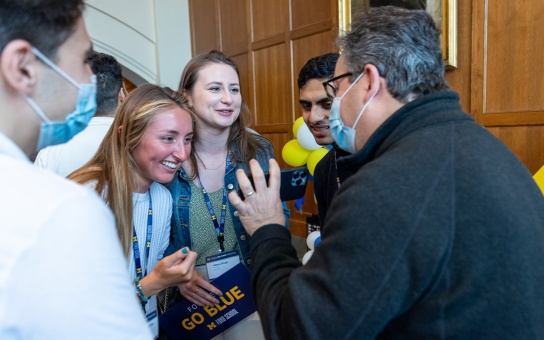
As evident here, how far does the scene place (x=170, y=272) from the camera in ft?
4.49

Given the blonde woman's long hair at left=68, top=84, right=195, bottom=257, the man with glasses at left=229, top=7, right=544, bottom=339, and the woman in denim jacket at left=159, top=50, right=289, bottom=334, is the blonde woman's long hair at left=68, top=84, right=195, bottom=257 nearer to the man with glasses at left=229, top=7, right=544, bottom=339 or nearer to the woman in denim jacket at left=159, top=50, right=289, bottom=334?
the woman in denim jacket at left=159, top=50, right=289, bottom=334

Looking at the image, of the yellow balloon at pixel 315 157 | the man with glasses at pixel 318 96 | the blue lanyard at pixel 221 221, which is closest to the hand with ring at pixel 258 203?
the blue lanyard at pixel 221 221

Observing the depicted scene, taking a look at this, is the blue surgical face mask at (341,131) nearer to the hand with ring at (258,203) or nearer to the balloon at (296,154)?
the hand with ring at (258,203)

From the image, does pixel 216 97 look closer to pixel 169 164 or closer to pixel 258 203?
pixel 169 164

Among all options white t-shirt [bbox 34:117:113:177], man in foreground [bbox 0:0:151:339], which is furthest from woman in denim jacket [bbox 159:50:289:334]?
man in foreground [bbox 0:0:151:339]

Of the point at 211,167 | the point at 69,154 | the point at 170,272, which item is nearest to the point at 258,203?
the point at 170,272

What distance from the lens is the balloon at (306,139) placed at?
2568mm

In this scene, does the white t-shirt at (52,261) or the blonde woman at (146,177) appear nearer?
the white t-shirt at (52,261)

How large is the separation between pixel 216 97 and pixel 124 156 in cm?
55

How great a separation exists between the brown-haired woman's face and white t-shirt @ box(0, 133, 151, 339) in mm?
1323

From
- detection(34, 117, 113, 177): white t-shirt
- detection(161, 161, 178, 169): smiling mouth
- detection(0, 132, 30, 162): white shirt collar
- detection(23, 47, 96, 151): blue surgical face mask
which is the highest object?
detection(23, 47, 96, 151): blue surgical face mask

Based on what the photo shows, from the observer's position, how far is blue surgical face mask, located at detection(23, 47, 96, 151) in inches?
26.5

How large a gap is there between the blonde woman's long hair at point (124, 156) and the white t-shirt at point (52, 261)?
816 mm

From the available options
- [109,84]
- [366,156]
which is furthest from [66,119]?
[109,84]
